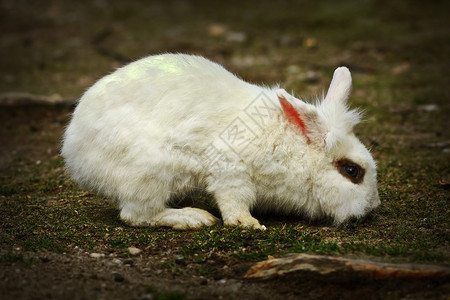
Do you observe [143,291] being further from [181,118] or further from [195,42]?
[195,42]

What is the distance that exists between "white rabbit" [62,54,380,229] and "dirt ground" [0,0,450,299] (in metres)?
0.27

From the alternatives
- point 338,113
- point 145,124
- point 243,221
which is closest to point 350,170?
point 338,113

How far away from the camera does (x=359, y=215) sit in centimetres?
438

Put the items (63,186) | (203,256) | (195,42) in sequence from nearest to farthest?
1. (203,256)
2. (63,186)
3. (195,42)

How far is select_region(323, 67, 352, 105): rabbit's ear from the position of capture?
4.61m

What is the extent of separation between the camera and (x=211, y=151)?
4.28 metres

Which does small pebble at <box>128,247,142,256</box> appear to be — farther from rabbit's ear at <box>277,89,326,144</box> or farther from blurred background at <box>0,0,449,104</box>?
blurred background at <box>0,0,449,104</box>

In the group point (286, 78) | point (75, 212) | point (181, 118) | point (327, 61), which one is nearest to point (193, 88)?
point (181, 118)

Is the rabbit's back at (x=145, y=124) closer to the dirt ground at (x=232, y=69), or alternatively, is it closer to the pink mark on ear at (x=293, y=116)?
the pink mark on ear at (x=293, y=116)

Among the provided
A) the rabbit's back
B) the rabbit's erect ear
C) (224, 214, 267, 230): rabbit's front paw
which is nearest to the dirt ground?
(224, 214, 267, 230): rabbit's front paw

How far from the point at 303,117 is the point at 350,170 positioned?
0.64 metres

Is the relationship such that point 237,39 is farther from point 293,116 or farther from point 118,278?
point 118,278

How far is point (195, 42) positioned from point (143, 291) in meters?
9.14

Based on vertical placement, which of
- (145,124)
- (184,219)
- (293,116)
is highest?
(293,116)
